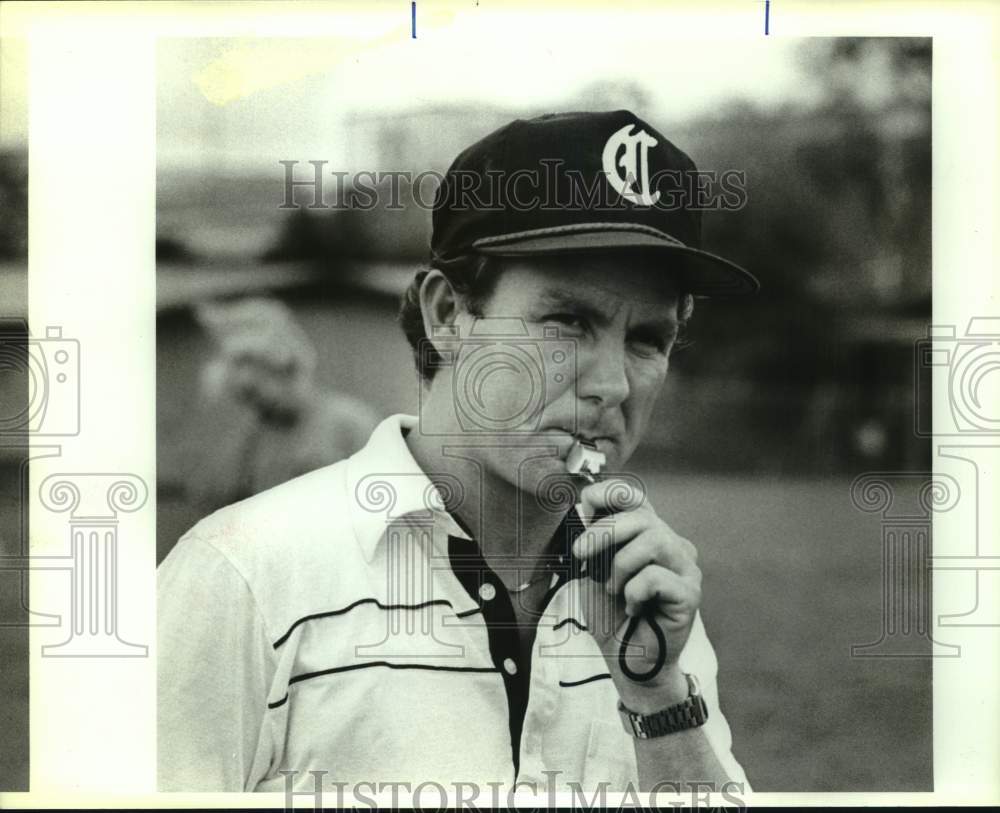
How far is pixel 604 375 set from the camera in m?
3.60

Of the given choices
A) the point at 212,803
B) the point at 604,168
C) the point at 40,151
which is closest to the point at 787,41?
the point at 604,168

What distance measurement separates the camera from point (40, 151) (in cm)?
365

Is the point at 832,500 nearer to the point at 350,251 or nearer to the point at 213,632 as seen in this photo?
the point at 350,251

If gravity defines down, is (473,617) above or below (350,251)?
below

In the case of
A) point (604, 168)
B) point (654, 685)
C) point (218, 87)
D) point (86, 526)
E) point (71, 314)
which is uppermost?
point (218, 87)

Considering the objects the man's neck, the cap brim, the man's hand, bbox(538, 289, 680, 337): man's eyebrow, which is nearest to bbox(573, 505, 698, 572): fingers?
the man's hand

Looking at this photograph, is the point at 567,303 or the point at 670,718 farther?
the point at 670,718

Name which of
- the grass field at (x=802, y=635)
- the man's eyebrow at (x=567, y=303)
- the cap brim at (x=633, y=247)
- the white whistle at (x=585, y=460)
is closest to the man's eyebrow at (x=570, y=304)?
the man's eyebrow at (x=567, y=303)

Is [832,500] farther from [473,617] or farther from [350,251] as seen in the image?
[350,251]

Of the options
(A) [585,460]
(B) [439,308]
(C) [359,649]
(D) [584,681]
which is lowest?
(D) [584,681]

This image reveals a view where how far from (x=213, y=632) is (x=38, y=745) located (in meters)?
0.70

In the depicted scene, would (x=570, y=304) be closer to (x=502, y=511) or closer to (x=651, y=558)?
(x=502, y=511)

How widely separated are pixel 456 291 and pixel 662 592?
115 centimetres

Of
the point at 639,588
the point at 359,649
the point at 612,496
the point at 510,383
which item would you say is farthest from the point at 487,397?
the point at 359,649
